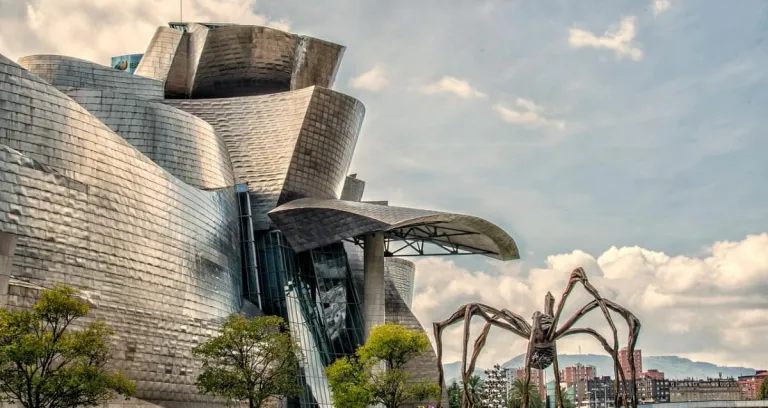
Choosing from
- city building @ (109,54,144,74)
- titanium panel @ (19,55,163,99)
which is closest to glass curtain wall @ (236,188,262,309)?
titanium panel @ (19,55,163,99)

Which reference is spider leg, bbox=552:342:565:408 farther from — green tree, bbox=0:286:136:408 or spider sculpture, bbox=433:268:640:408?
green tree, bbox=0:286:136:408

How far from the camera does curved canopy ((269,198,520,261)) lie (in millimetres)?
52531

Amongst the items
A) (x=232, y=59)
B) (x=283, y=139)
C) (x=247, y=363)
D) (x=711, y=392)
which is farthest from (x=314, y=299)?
(x=711, y=392)

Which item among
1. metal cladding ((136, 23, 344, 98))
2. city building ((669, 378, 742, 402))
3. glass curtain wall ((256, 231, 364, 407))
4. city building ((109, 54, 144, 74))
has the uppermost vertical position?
city building ((109, 54, 144, 74))

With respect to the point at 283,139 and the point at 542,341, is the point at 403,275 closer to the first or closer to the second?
Answer: the point at 283,139

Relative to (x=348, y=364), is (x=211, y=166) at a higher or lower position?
higher

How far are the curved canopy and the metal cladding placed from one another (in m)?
13.7

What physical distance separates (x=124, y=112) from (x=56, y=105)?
12.5 metres

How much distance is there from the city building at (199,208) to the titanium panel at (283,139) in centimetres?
10

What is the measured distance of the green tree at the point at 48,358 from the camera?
30.3 m

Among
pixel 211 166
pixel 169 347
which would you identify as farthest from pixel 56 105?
pixel 211 166

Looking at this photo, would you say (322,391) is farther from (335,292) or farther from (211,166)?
(211,166)

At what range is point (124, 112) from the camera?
171ft

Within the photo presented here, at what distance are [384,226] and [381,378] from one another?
1107cm
